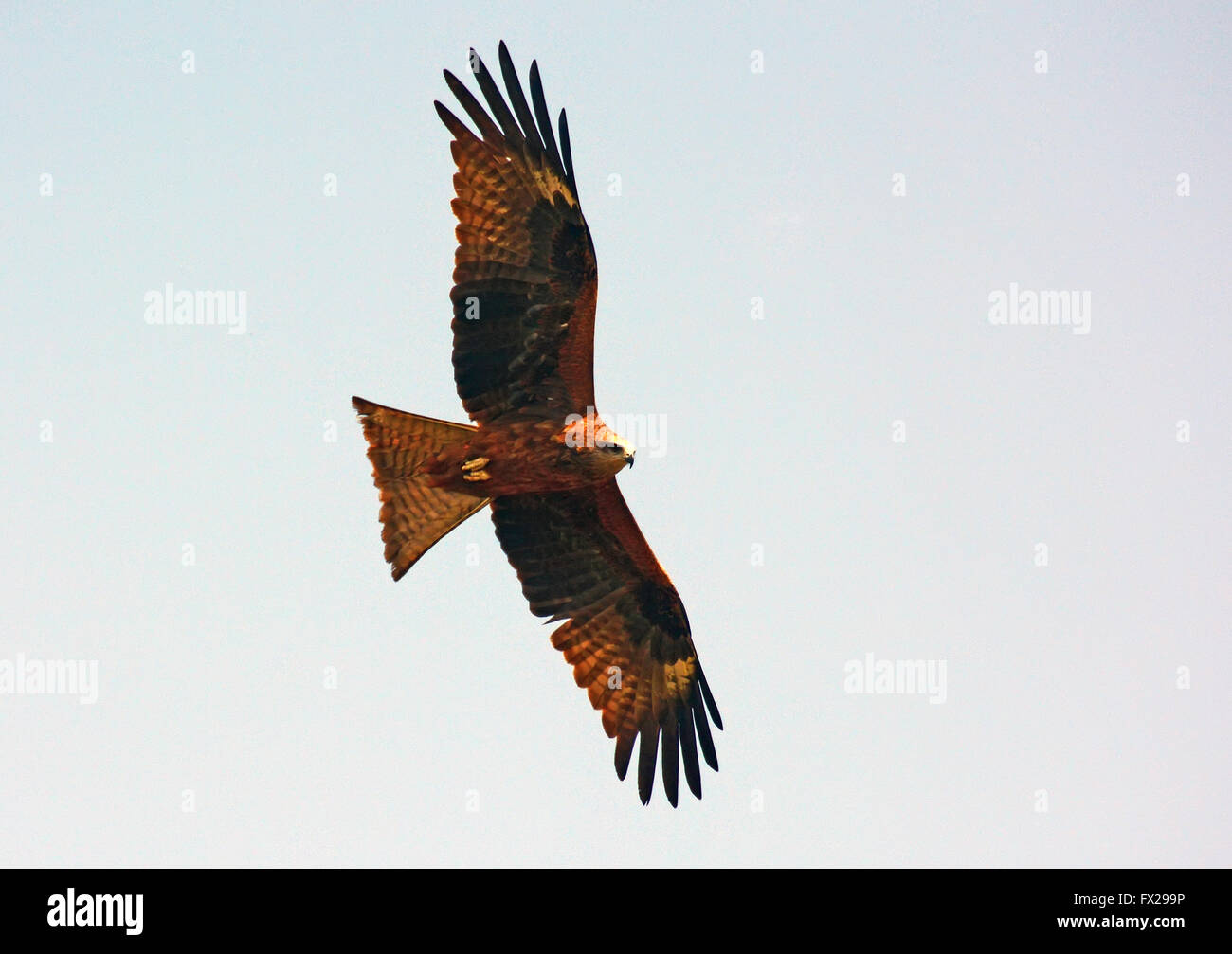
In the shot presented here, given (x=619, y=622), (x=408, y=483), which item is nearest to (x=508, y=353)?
(x=408, y=483)

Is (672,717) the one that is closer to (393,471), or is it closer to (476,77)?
(393,471)

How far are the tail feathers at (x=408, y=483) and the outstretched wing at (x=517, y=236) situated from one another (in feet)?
2.90

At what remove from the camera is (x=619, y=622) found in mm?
15195

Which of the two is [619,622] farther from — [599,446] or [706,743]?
[599,446]

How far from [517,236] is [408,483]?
229cm

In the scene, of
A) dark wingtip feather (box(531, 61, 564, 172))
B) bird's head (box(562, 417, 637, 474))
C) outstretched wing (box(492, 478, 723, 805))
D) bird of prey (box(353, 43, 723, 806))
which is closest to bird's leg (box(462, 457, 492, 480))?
bird of prey (box(353, 43, 723, 806))

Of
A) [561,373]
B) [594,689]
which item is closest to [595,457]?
[561,373]

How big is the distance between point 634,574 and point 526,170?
399 cm

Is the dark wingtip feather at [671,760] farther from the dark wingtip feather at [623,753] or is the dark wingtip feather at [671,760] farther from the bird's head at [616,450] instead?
the bird's head at [616,450]

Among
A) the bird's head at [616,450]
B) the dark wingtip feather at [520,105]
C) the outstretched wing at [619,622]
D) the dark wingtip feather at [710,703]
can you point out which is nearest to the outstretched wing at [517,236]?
the dark wingtip feather at [520,105]

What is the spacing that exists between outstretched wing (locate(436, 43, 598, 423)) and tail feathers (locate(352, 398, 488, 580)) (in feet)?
2.90

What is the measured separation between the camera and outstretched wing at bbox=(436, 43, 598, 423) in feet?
43.3

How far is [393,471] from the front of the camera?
13.6m
